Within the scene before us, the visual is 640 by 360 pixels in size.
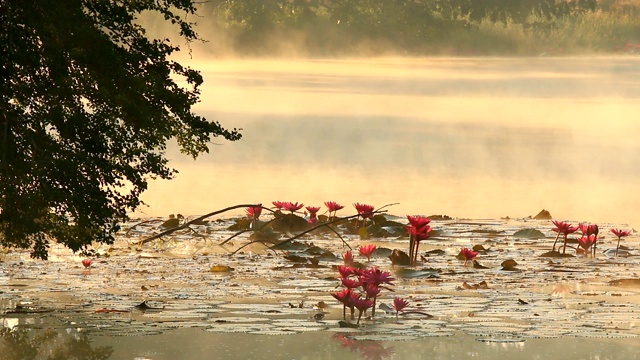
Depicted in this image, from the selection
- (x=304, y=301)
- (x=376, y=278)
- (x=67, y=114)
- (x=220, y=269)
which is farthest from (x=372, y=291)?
(x=67, y=114)

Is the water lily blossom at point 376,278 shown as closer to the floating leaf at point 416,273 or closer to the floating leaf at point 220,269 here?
the floating leaf at point 416,273

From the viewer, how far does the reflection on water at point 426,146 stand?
46.2ft

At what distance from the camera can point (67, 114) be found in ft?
26.8

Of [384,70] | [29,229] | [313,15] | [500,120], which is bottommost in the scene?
[29,229]

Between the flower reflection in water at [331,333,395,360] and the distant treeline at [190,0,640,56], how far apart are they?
157ft

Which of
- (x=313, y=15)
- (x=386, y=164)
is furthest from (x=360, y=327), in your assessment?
(x=313, y=15)

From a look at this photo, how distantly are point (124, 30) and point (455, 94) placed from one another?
26503 mm

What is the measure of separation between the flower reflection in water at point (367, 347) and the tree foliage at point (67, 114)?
1749 mm

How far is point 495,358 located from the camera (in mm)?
6633

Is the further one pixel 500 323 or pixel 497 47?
pixel 497 47

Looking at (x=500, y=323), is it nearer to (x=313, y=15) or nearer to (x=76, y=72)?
(x=76, y=72)

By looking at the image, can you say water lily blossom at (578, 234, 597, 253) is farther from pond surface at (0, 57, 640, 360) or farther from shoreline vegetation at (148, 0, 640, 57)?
shoreline vegetation at (148, 0, 640, 57)

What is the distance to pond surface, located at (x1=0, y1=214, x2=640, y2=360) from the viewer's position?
688 centimetres

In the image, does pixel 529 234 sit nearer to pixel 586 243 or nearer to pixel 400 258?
pixel 586 243
